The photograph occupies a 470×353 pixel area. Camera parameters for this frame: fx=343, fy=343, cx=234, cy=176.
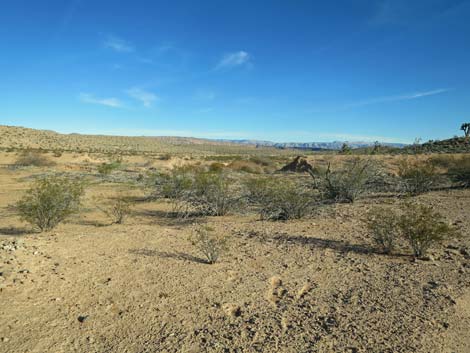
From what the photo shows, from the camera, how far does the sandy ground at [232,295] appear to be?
421 cm

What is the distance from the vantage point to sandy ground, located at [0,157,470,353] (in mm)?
4211

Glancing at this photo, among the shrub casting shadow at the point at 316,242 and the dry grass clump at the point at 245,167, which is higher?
the shrub casting shadow at the point at 316,242

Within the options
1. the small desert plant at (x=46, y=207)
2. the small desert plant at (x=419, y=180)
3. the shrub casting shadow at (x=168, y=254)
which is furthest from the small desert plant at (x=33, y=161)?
the small desert plant at (x=419, y=180)

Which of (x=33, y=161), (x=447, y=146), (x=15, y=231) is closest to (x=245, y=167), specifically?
(x=33, y=161)

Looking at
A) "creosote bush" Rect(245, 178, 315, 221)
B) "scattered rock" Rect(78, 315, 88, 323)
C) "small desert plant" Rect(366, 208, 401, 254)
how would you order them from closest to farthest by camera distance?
"scattered rock" Rect(78, 315, 88, 323) → "small desert plant" Rect(366, 208, 401, 254) → "creosote bush" Rect(245, 178, 315, 221)

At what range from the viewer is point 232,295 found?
5422 millimetres

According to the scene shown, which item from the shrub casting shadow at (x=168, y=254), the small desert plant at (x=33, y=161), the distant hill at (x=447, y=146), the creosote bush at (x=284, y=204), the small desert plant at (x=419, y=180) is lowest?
the small desert plant at (x=33, y=161)

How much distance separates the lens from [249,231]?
29.8 feet

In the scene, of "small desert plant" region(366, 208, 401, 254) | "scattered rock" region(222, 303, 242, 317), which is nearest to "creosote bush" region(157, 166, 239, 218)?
"small desert plant" region(366, 208, 401, 254)

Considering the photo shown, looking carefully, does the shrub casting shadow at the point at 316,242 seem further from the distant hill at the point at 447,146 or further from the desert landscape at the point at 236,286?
the distant hill at the point at 447,146

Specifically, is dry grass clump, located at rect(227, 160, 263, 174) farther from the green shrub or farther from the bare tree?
the bare tree

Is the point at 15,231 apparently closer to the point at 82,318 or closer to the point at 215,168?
the point at 82,318

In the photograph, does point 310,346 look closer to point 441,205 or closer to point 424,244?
point 424,244

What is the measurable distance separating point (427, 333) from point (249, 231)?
5.23m
